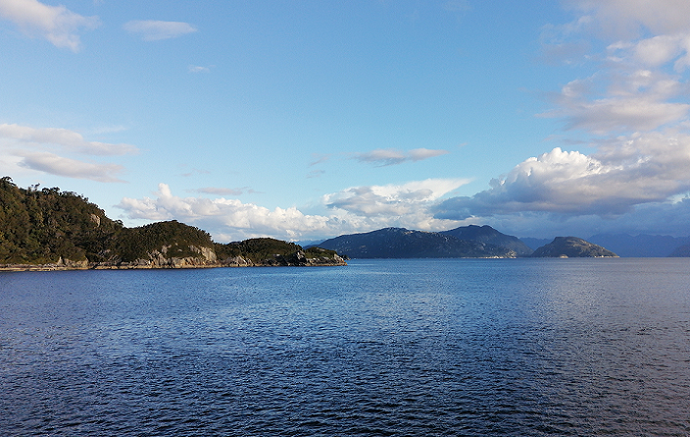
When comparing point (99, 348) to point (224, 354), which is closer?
point (224, 354)

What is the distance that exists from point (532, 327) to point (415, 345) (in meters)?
27.3

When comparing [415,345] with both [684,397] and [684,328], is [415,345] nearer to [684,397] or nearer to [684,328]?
[684,397]

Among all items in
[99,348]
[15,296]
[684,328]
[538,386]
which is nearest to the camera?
[538,386]

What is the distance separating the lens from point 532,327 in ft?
241

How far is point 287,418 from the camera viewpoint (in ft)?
111

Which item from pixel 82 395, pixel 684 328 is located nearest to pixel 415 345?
pixel 82 395

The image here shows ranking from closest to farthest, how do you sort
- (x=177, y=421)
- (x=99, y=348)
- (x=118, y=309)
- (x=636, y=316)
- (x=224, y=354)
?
(x=177, y=421) < (x=224, y=354) < (x=99, y=348) < (x=636, y=316) < (x=118, y=309)

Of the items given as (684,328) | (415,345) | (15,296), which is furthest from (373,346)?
(15,296)

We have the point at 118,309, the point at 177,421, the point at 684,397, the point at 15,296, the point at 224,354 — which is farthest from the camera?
the point at 15,296

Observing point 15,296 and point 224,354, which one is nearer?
point 224,354

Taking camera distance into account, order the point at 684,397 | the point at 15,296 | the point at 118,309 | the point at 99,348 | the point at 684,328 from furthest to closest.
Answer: the point at 15,296 → the point at 118,309 → the point at 684,328 → the point at 99,348 → the point at 684,397

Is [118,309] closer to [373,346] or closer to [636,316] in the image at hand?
[373,346]

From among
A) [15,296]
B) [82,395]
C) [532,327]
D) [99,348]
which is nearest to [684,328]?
[532,327]

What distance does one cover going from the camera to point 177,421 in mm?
33312
